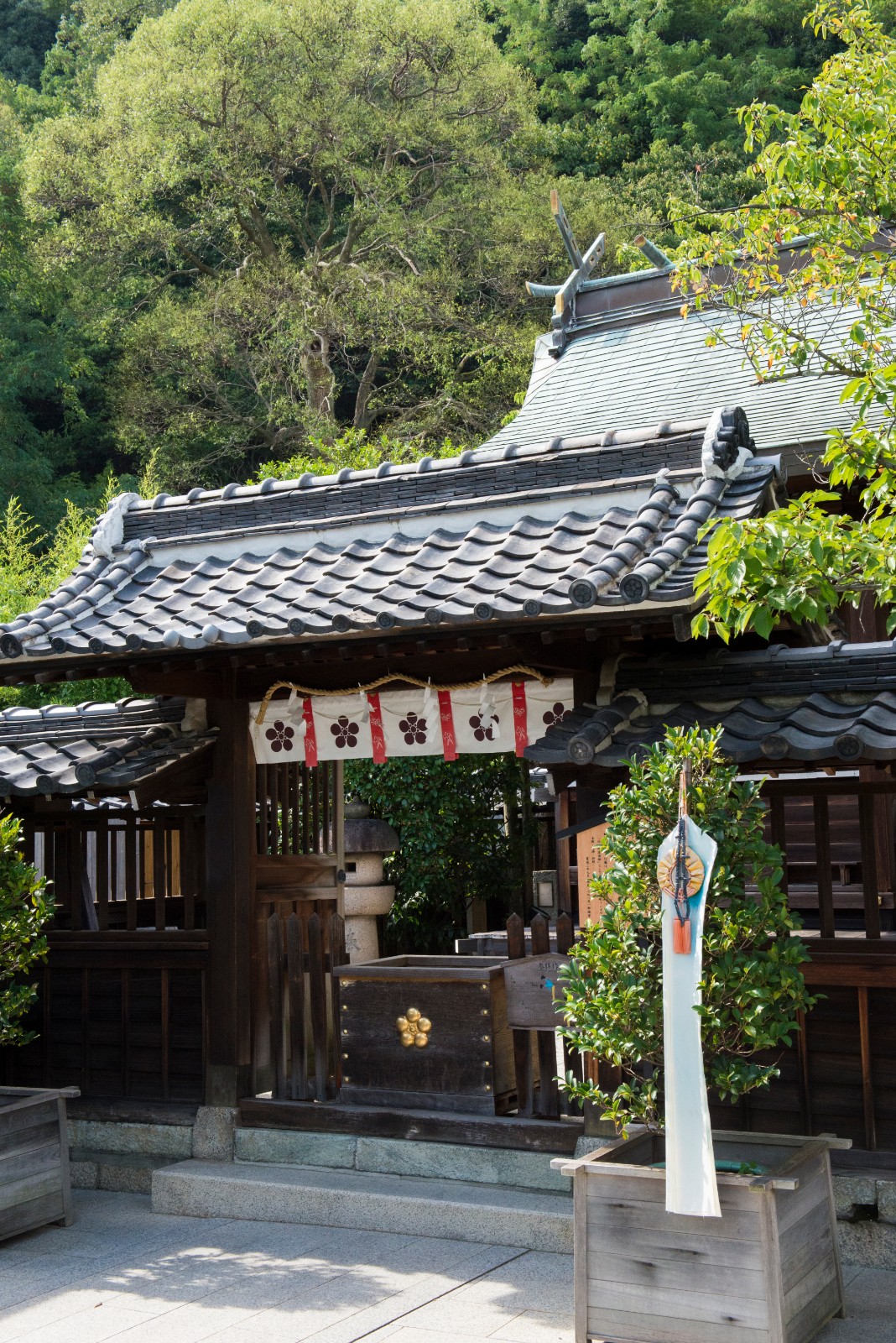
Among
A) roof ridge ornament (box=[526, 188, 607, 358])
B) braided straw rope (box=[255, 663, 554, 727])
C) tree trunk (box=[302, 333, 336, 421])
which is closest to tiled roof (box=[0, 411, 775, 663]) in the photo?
braided straw rope (box=[255, 663, 554, 727])

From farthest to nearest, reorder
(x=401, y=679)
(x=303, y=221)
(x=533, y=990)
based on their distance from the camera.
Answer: (x=303, y=221) < (x=401, y=679) < (x=533, y=990)

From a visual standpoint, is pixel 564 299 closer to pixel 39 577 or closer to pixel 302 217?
pixel 39 577

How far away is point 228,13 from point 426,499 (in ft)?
89.5

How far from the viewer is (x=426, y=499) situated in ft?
28.8

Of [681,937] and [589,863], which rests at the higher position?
[589,863]

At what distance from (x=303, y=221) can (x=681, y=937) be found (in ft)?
98.2

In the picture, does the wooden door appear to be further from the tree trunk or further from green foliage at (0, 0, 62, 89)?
green foliage at (0, 0, 62, 89)

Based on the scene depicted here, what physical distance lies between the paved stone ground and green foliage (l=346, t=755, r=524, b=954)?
8.78m

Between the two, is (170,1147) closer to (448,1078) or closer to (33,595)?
(448,1078)

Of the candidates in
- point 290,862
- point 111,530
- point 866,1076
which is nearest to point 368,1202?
point 290,862

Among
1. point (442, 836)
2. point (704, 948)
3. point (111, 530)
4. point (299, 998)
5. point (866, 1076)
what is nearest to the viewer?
point (704, 948)

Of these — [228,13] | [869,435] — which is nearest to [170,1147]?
[869,435]

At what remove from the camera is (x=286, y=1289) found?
20.7 ft

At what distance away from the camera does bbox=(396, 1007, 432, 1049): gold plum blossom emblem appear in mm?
7902
